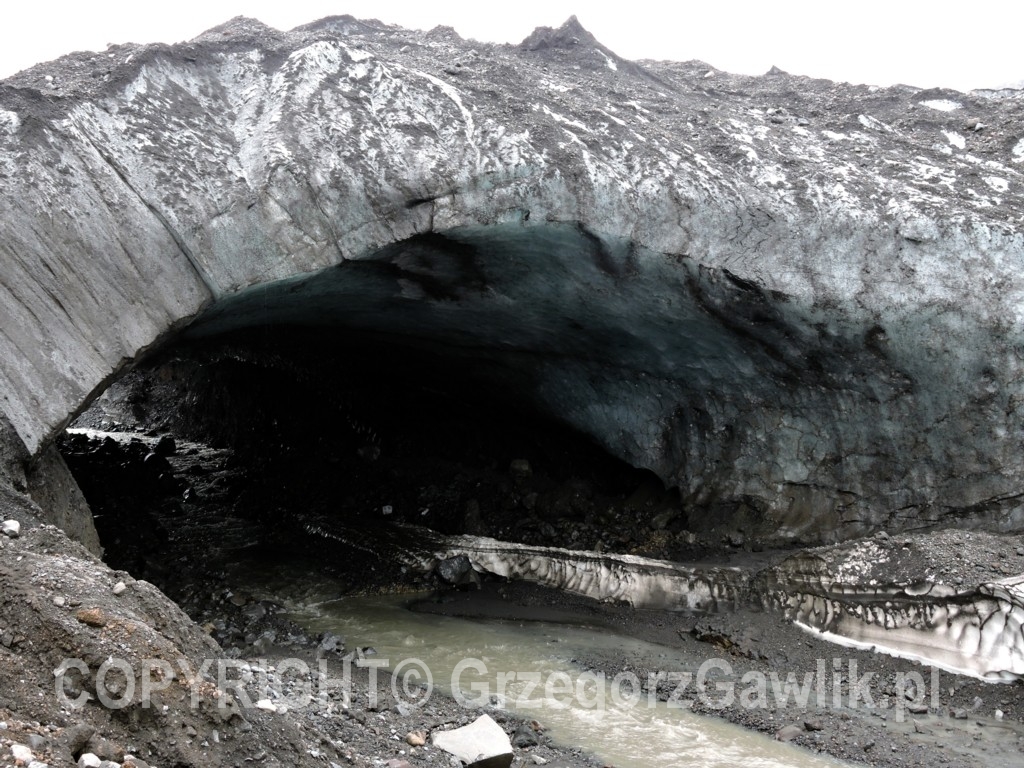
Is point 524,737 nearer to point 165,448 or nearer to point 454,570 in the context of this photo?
point 454,570

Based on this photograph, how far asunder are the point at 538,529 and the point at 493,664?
2.92 metres

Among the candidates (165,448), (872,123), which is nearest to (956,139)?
(872,123)

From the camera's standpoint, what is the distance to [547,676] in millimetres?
5645

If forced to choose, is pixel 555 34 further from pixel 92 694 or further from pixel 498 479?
pixel 92 694

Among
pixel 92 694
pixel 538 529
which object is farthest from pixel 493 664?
pixel 92 694

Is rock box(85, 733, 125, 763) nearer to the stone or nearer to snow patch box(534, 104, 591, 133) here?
the stone

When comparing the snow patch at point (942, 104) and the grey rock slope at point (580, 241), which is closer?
the grey rock slope at point (580, 241)

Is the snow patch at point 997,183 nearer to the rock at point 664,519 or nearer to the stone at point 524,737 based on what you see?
the rock at point 664,519

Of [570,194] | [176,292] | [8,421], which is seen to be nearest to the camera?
[8,421]

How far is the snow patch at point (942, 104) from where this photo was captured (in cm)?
833

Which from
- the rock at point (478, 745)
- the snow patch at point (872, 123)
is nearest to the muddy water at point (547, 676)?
the rock at point (478, 745)

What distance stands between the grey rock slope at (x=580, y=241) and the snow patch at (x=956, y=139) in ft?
0.08

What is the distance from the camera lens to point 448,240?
6.33 metres

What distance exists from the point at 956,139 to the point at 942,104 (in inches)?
30.4
